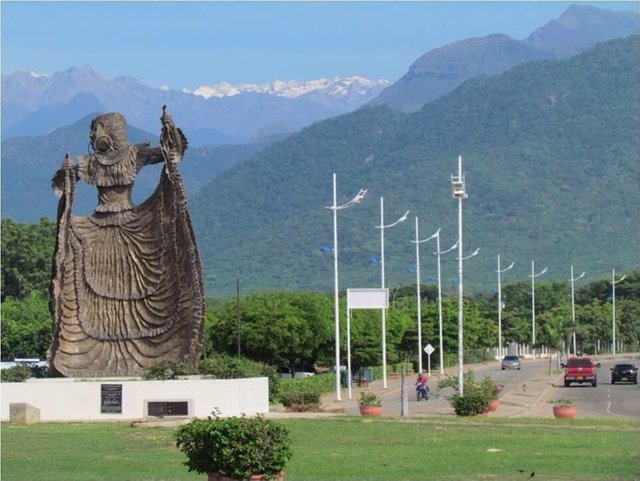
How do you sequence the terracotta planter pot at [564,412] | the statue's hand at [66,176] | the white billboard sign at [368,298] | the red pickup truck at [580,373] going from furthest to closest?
the red pickup truck at [580,373] < the white billboard sign at [368,298] < the statue's hand at [66,176] < the terracotta planter pot at [564,412]

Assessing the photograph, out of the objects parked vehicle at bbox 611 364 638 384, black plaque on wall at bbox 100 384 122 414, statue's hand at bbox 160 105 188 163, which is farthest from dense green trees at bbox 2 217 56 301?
black plaque on wall at bbox 100 384 122 414

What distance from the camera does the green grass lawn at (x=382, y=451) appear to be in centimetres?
2745

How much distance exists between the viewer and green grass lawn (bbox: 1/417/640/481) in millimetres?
27453

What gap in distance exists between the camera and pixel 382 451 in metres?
31.7

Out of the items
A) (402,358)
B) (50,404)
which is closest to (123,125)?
(50,404)

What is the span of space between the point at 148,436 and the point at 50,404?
6.80 metres

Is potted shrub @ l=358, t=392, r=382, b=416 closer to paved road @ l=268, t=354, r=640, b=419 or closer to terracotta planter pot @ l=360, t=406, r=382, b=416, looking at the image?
terracotta planter pot @ l=360, t=406, r=382, b=416

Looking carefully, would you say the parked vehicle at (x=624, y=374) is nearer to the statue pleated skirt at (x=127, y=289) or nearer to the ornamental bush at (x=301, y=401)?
the ornamental bush at (x=301, y=401)

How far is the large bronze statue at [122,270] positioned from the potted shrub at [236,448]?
2012 cm

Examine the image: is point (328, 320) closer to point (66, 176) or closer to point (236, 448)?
point (66, 176)

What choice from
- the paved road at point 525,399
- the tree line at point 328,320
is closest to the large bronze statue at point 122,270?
the paved road at point 525,399

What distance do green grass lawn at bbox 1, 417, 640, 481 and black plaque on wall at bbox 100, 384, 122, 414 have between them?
5.49ft

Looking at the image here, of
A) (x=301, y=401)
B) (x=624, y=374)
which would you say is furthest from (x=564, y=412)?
(x=624, y=374)

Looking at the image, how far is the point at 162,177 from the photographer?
44094mm
